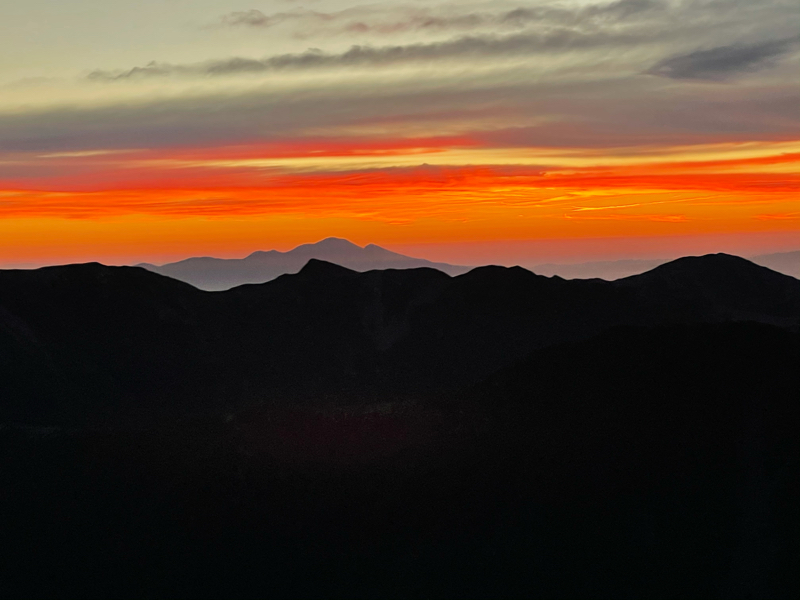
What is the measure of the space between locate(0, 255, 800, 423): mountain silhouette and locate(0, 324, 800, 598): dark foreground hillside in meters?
24.9

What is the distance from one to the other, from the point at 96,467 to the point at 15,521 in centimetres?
600

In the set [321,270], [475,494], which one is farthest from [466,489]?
[321,270]

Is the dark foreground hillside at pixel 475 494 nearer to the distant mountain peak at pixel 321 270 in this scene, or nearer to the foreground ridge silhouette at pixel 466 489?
the foreground ridge silhouette at pixel 466 489

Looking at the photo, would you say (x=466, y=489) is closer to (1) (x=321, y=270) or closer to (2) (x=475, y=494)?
(2) (x=475, y=494)

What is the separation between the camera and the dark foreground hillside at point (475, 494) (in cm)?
4675

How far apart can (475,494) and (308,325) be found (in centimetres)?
5698

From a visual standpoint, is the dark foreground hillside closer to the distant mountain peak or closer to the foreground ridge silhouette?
the foreground ridge silhouette

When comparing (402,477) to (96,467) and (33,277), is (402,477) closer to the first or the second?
(96,467)

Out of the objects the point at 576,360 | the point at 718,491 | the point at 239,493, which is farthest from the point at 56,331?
the point at 718,491

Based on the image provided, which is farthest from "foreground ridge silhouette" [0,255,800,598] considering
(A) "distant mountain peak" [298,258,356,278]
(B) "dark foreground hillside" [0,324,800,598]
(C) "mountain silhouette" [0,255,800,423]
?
(A) "distant mountain peak" [298,258,356,278]

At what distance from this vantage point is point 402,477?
2122 inches

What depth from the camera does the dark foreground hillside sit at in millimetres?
46750

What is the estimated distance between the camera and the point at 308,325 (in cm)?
10531

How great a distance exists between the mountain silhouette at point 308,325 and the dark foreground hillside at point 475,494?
979 inches
